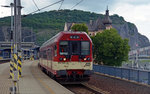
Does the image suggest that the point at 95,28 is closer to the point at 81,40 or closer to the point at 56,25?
the point at 56,25

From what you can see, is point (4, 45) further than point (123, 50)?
Yes

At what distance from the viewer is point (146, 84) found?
17609 millimetres

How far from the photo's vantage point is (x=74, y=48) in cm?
1648

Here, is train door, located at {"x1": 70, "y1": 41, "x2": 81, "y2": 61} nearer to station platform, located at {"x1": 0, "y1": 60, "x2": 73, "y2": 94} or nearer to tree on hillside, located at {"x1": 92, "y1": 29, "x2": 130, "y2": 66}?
station platform, located at {"x1": 0, "y1": 60, "x2": 73, "y2": 94}

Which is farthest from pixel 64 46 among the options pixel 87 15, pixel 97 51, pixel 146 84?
pixel 87 15

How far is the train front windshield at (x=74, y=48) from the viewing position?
1628cm

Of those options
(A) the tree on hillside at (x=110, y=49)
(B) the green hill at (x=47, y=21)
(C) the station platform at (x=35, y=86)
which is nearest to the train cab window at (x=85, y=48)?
(C) the station platform at (x=35, y=86)

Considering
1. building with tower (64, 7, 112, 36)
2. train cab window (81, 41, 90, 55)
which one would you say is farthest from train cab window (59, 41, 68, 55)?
building with tower (64, 7, 112, 36)

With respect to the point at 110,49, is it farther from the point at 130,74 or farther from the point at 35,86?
the point at 35,86

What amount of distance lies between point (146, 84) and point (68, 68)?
18.5 feet

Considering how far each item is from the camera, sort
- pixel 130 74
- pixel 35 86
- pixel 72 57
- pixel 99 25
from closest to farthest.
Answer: pixel 35 86, pixel 72 57, pixel 130 74, pixel 99 25

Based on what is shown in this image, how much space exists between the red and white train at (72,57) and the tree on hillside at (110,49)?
28.1m

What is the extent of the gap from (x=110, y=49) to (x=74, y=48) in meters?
29.6

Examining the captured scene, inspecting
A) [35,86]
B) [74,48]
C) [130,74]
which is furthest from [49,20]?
Result: [35,86]
